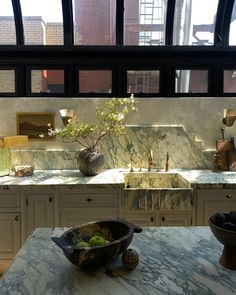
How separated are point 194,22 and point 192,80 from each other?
2.34 feet

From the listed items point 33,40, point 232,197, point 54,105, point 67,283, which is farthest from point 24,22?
point 67,283

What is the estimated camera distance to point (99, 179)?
3203 mm

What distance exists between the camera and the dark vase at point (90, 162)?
336 centimetres

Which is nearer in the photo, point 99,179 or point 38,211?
point 38,211

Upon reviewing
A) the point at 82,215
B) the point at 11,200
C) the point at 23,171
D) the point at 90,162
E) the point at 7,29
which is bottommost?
the point at 82,215

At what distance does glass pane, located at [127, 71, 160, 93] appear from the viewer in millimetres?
3996

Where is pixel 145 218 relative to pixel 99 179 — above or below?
below

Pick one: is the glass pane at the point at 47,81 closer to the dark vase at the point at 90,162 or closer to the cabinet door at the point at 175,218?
the dark vase at the point at 90,162

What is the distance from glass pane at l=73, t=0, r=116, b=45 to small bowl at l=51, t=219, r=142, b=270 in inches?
119

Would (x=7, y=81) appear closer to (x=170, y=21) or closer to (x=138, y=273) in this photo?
(x=170, y=21)

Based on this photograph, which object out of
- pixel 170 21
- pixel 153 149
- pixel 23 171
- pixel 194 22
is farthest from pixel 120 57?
pixel 23 171

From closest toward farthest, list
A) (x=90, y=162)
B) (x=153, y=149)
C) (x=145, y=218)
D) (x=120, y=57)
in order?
(x=145, y=218)
(x=90, y=162)
(x=153, y=149)
(x=120, y=57)

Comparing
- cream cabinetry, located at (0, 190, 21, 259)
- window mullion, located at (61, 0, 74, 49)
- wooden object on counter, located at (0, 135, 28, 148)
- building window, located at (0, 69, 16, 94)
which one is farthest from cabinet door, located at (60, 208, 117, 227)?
window mullion, located at (61, 0, 74, 49)

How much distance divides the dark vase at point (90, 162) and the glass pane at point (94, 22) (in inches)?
57.9
